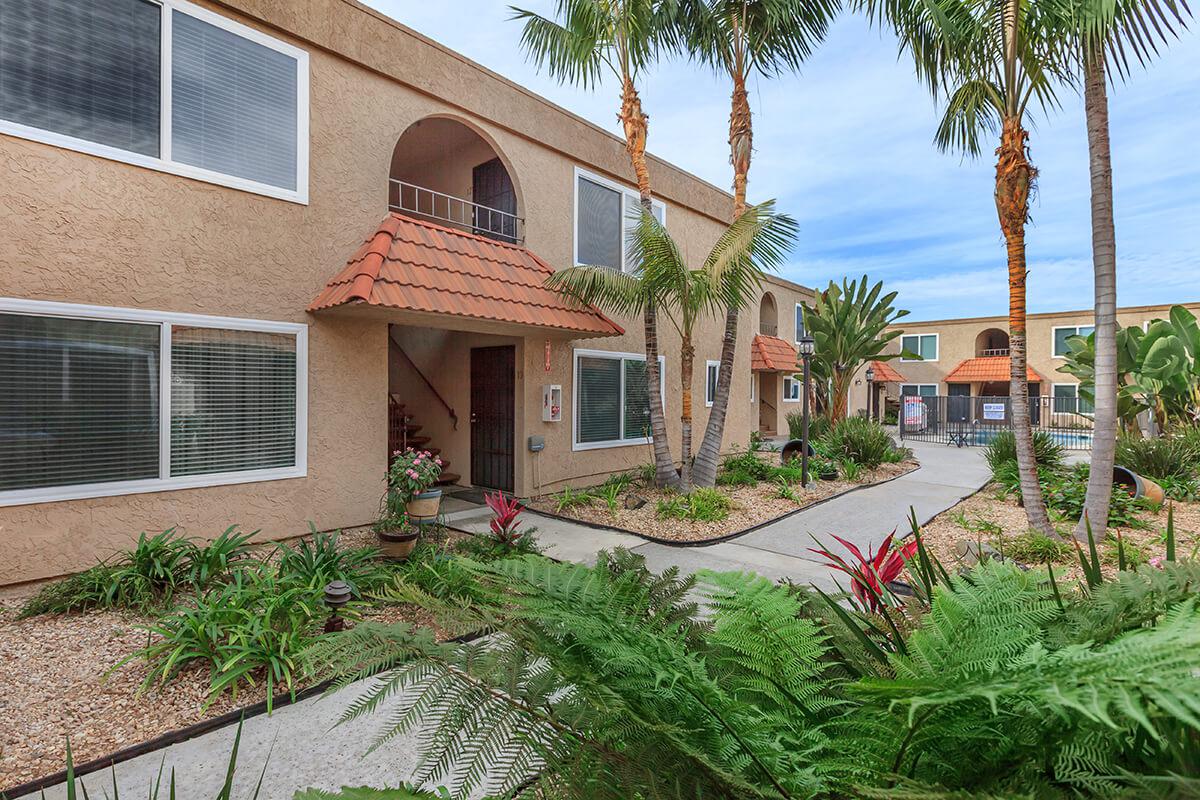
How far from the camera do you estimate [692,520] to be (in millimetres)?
7746

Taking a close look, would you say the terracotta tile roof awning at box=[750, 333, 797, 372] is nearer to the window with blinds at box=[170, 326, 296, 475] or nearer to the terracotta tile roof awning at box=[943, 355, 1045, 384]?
the terracotta tile roof awning at box=[943, 355, 1045, 384]

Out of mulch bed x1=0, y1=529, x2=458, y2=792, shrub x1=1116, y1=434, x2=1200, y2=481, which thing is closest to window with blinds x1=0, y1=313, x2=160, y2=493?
mulch bed x1=0, y1=529, x2=458, y2=792

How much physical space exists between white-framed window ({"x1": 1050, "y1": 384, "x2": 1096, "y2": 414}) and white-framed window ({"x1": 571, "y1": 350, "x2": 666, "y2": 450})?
22.0 m

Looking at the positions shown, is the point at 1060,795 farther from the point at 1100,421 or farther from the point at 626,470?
the point at 626,470

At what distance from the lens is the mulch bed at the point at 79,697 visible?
2883mm

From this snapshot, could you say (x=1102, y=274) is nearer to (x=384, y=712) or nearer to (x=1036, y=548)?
(x=1036, y=548)

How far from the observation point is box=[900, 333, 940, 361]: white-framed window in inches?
1224

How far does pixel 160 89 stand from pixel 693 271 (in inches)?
268

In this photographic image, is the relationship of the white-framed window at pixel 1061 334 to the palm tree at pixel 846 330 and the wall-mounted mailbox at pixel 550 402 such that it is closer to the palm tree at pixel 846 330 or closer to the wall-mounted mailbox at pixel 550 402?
the palm tree at pixel 846 330

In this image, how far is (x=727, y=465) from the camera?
38.1 ft

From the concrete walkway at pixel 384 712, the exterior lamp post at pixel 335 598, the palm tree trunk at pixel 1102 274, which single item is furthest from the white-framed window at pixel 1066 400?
the exterior lamp post at pixel 335 598

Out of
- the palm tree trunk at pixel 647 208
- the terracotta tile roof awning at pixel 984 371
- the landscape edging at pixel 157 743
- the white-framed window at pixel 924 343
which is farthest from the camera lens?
the white-framed window at pixel 924 343

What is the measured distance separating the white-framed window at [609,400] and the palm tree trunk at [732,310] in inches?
46.6

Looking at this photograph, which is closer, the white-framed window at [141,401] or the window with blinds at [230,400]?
the white-framed window at [141,401]
